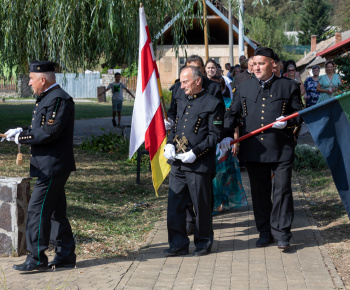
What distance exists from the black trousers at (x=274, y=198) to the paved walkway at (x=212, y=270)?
0.77 feet

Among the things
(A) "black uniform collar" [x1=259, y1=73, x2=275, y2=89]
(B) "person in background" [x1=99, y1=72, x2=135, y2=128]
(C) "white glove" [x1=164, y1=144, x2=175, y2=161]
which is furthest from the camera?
(B) "person in background" [x1=99, y1=72, x2=135, y2=128]

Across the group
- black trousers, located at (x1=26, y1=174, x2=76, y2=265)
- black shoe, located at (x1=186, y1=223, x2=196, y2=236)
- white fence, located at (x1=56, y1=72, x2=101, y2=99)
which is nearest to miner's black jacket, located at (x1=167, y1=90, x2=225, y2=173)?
black shoe, located at (x1=186, y1=223, x2=196, y2=236)

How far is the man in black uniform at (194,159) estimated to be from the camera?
6367mm

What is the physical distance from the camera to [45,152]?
5879mm

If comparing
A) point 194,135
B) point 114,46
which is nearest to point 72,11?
A: point 114,46

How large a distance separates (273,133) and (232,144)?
0.46 metres

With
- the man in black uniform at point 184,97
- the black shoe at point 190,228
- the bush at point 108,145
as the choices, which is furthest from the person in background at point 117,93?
the black shoe at point 190,228

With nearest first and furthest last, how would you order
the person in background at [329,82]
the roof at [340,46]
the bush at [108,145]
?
the person in background at [329,82] < the bush at [108,145] < the roof at [340,46]

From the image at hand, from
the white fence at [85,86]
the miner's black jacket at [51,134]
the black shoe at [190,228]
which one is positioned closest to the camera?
the miner's black jacket at [51,134]

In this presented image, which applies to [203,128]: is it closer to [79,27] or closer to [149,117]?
[149,117]

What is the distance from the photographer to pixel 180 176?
6539 millimetres

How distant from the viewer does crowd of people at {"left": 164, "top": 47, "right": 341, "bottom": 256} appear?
252 inches

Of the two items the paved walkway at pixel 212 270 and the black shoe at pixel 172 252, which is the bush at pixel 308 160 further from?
the black shoe at pixel 172 252

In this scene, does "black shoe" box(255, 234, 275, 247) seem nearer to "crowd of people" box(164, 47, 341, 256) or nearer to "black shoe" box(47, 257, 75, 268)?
"crowd of people" box(164, 47, 341, 256)
